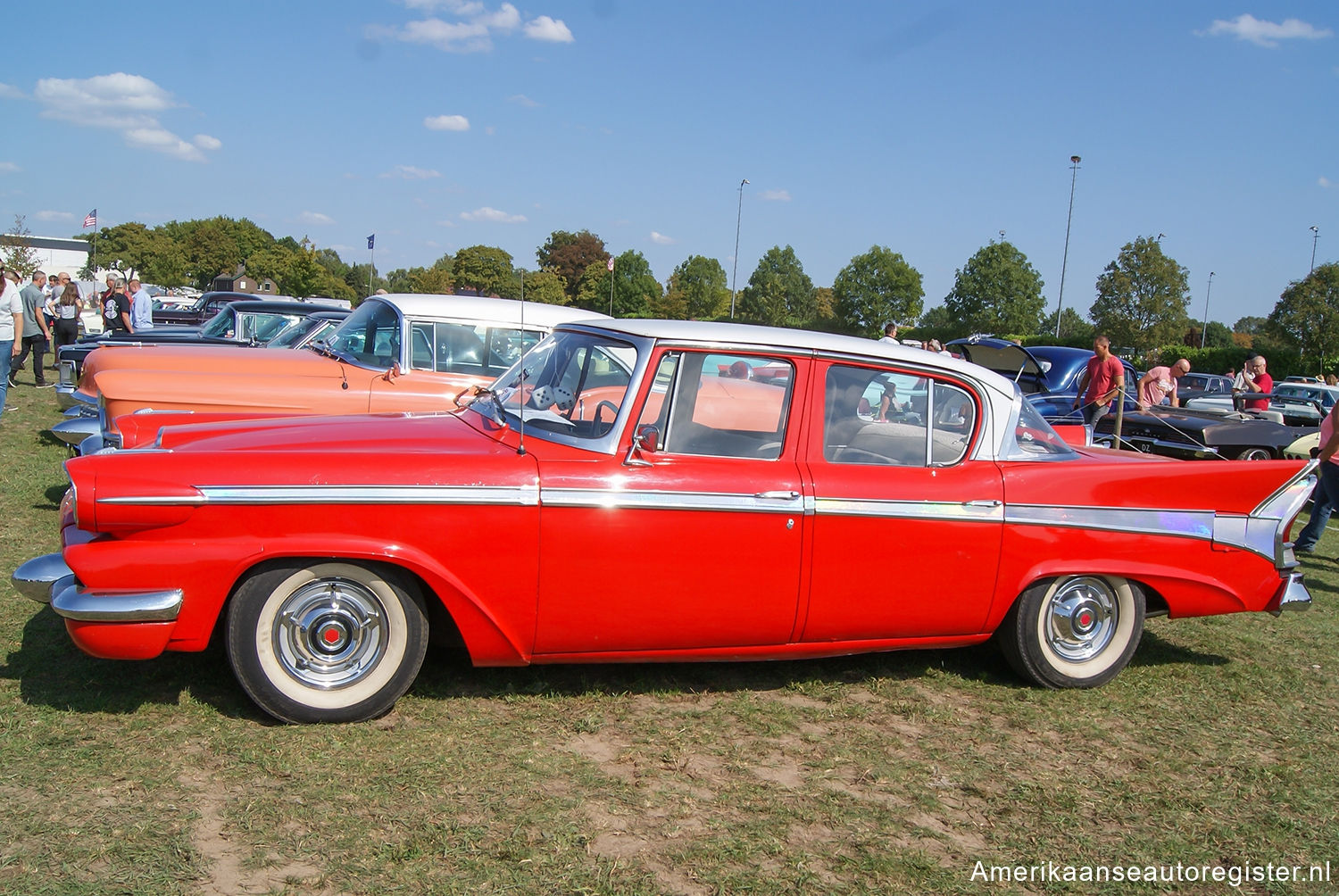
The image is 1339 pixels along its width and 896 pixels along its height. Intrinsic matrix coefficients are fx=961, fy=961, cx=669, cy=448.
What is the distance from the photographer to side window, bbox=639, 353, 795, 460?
13.2ft

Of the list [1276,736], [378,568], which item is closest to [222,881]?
[378,568]

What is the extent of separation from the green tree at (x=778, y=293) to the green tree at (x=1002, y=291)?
13.0 meters

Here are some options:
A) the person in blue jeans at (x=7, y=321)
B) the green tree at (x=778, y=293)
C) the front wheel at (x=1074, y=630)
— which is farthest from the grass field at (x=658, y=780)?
the green tree at (x=778, y=293)

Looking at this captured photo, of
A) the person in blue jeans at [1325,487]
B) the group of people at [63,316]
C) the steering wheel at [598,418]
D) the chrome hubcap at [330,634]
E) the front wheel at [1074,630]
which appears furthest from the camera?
the group of people at [63,316]

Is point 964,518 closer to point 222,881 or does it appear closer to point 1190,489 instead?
point 1190,489

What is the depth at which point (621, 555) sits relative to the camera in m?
3.82

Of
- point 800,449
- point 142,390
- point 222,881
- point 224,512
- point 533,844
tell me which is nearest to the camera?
point 222,881

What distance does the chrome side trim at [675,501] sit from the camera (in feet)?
12.4

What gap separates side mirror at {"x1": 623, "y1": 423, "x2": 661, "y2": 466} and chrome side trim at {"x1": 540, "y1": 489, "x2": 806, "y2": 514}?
0.44 feet

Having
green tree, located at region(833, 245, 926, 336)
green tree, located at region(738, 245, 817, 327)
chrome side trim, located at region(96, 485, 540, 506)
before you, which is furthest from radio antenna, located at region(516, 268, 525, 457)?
green tree, located at region(833, 245, 926, 336)

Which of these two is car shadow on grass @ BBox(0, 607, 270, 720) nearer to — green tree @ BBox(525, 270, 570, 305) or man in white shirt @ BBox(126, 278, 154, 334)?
green tree @ BBox(525, 270, 570, 305)

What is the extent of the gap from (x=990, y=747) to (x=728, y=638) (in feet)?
3.76

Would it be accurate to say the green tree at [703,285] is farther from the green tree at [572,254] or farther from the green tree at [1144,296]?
the green tree at [1144,296]

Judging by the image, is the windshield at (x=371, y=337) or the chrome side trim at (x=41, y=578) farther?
the windshield at (x=371, y=337)
